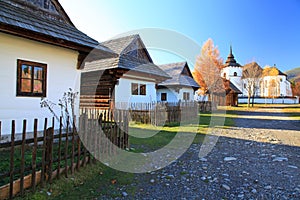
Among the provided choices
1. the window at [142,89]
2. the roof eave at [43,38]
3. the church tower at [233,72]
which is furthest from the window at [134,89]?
the church tower at [233,72]

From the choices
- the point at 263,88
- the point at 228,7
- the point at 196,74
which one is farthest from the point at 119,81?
the point at 263,88

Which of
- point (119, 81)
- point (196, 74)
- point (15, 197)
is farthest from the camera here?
point (196, 74)

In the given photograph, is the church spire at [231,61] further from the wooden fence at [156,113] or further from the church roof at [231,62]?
the wooden fence at [156,113]

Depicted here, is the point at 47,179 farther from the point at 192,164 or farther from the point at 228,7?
the point at 228,7

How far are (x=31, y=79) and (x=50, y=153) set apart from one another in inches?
120

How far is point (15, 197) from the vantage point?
278cm

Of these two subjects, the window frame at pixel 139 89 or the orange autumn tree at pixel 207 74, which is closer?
the window frame at pixel 139 89

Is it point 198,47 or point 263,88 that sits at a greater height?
point 198,47

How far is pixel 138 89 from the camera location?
14766 millimetres

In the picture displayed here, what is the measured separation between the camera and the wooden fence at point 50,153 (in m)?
2.79

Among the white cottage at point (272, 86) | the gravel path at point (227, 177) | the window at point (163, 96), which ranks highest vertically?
the white cottage at point (272, 86)

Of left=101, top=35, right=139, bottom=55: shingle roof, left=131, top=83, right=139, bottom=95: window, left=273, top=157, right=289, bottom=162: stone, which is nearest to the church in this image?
left=101, top=35, right=139, bottom=55: shingle roof

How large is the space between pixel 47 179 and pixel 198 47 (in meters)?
32.8

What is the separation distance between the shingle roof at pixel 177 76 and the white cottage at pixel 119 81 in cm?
580
